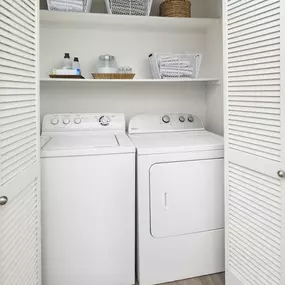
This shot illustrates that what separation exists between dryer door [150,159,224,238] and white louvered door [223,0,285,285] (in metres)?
0.23

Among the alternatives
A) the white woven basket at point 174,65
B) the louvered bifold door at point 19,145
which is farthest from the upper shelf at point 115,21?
the louvered bifold door at point 19,145

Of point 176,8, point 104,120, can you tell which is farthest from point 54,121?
point 176,8

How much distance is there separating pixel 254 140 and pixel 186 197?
0.64 metres

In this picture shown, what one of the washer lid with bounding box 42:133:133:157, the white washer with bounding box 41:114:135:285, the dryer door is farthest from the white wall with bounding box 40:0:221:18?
the dryer door

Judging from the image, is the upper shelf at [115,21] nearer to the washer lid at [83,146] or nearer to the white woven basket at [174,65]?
the white woven basket at [174,65]

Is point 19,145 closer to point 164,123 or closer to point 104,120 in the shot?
point 104,120

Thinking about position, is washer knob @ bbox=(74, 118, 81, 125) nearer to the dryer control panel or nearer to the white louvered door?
the dryer control panel

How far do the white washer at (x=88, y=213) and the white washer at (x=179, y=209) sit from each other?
3.4 inches

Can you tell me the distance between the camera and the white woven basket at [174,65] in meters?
2.24

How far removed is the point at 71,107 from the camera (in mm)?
2432

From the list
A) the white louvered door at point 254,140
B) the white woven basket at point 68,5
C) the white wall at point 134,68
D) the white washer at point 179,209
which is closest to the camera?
the white louvered door at point 254,140

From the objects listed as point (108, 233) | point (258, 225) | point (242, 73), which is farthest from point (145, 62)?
point (258, 225)

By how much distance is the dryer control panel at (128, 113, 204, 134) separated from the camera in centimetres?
239

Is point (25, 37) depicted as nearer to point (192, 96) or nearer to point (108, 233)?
point (108, 233)
